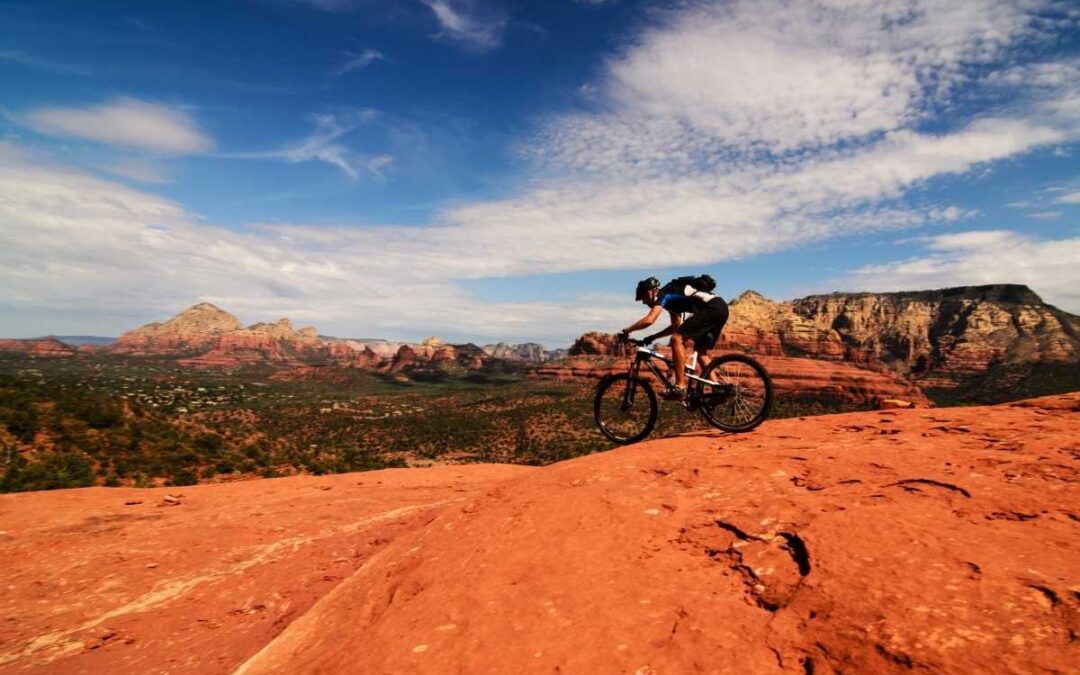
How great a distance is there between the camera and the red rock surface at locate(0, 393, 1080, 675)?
151 inches

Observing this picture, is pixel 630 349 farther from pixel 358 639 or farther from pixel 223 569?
pixel 223 569

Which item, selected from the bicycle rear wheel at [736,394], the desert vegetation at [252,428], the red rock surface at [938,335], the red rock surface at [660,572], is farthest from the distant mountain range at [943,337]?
the red rock surface at [660,572]

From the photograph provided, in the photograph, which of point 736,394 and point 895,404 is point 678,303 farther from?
point 895,404

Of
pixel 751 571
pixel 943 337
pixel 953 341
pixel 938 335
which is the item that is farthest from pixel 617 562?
pixel 938 335

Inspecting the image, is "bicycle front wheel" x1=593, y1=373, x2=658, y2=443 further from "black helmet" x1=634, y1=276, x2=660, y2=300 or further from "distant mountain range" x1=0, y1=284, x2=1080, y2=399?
"distant mountain range" x1=0, y1=284, x2=1080, y2=399

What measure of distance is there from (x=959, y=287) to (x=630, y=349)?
23798 centimetres

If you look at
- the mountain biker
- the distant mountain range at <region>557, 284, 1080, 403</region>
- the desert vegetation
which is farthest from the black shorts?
the distant mountain range at <region>557, 284, 1080, 403</region>

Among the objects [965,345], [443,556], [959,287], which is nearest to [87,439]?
[443,556]

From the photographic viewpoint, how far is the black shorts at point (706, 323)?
32.6 ft

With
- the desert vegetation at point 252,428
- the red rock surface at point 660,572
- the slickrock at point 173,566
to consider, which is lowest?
the desert vegetation at point 252,428

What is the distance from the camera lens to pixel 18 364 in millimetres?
181250

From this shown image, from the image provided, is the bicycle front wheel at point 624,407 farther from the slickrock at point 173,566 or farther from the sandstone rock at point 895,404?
the sandstone rock at point 895,404

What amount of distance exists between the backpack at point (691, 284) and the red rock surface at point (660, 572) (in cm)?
279

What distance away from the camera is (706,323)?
9953 mm
